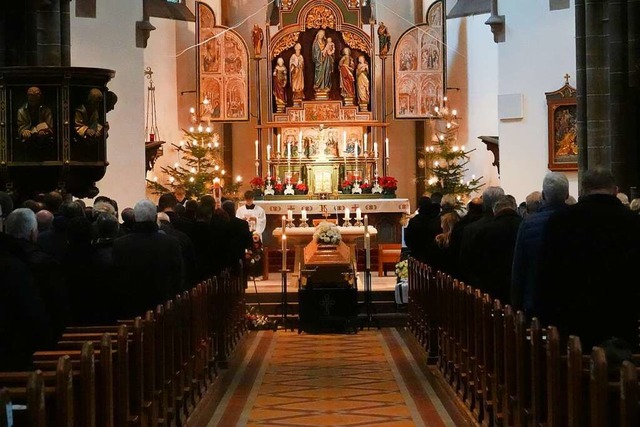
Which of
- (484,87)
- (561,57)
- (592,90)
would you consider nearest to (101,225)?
(592,90)

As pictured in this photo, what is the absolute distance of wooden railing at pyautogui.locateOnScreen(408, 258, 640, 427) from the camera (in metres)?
4.91

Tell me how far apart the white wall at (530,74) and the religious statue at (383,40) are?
208 inches

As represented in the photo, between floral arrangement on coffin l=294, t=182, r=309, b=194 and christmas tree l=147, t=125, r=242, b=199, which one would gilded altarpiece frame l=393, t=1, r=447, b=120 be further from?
christmas tree l=147, t=125, r=242, b=199

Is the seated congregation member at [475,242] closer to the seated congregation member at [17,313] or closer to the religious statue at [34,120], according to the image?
the seated congregation member at [17,313]

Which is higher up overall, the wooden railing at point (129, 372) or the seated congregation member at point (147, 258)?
the seated congregation member at point (147, 258)

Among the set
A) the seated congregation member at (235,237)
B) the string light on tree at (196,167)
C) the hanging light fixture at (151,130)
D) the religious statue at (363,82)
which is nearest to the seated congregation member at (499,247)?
the seated congregation member at (235,237)

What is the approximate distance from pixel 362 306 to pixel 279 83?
1120 centimetres

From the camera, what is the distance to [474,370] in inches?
374

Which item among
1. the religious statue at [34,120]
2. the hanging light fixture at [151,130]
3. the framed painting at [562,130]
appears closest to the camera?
the religious statue at [34,120]

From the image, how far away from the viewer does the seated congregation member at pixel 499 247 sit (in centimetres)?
916

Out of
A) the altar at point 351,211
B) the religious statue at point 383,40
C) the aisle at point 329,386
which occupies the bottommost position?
the aisle at point 329,386

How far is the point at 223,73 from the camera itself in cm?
2662

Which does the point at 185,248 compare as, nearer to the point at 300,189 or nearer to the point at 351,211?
the point at 351,211

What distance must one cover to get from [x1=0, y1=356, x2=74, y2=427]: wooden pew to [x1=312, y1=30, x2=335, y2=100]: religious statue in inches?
884
